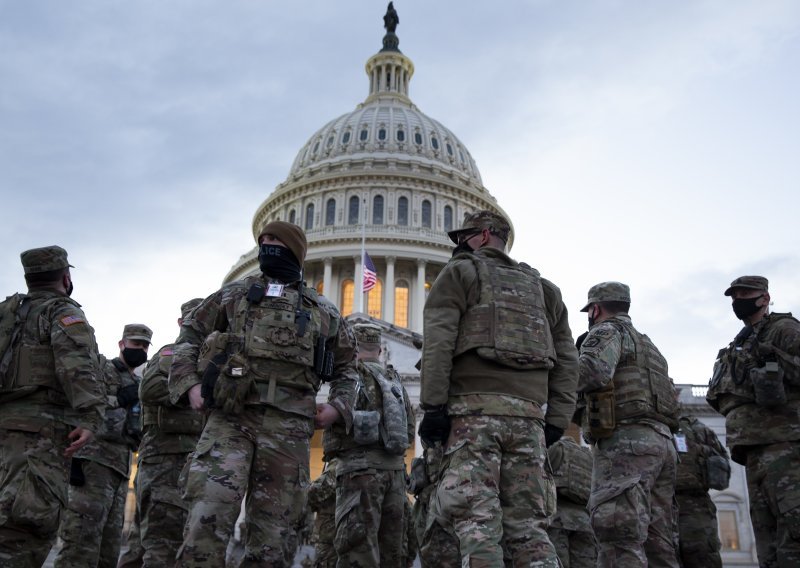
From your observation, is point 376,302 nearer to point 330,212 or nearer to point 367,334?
A: point 330,212

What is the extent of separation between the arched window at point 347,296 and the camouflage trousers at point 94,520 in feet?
187

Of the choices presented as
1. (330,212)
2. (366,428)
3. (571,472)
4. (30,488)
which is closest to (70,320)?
(30,488)

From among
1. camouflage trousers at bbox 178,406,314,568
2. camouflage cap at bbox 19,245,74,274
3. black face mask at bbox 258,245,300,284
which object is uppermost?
camouflage cap at bbox 19,245,74,274

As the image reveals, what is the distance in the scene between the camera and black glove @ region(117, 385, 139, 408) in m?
9.23

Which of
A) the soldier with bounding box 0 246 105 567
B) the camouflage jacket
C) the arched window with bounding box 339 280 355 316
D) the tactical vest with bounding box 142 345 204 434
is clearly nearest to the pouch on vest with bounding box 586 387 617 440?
the camouflage jacket

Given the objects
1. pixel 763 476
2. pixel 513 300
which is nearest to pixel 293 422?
pixel 513 300

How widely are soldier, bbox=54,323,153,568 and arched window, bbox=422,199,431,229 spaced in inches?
2497

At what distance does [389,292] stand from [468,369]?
6030 cm

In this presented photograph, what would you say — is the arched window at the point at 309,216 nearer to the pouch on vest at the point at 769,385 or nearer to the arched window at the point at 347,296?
the arched window at the point at 347,296

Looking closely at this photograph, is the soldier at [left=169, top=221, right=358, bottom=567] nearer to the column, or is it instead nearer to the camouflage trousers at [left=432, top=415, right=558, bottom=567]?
the camouflage trousers at [left=432, top=415, right=558, bottom=567]

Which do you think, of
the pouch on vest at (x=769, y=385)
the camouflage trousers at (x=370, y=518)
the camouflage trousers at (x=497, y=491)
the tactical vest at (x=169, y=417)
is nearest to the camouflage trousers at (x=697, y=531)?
the pouch on vest at (x=769, y=385)

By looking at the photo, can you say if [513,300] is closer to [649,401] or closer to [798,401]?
[649,401]

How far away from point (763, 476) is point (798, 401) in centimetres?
82

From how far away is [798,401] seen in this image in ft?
26.7
